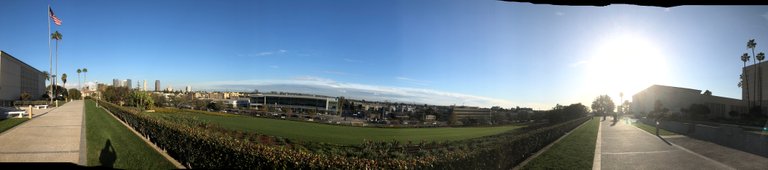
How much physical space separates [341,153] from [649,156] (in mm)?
10434

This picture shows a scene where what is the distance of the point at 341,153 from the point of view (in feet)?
22.4

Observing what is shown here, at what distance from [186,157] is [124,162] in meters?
1.47

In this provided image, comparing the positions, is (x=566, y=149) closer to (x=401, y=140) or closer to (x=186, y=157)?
(x=401, y=140)

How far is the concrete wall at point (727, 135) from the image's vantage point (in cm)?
1166

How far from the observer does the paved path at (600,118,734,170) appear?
34.0 feet

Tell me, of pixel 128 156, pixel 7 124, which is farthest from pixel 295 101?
pixel 7 124

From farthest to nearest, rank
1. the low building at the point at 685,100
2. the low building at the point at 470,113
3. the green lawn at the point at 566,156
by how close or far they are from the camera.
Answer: the green lawn at the point at 566,156, the low building at the point at 470,113, the low building at the point at 685,100

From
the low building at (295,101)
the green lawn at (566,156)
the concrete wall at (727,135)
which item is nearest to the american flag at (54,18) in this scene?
the low building at (295,101)

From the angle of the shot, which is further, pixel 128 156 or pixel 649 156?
pixel 649 156

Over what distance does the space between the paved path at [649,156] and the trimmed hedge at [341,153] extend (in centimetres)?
315

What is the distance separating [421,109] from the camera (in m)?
9.00

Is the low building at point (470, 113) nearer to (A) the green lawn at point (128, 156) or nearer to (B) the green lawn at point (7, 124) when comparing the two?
(A) the green lawn at point (128, 156)

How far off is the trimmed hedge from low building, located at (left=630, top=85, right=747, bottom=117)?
3139 millimetres

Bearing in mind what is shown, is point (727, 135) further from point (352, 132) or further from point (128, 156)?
point (128, 156)
